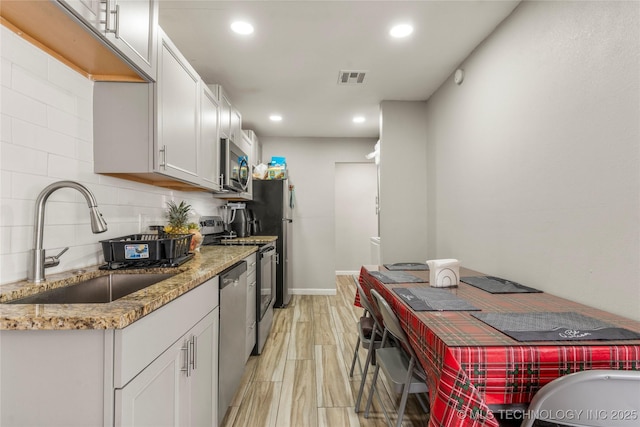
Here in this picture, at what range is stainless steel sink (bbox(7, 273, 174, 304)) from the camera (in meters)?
1.26

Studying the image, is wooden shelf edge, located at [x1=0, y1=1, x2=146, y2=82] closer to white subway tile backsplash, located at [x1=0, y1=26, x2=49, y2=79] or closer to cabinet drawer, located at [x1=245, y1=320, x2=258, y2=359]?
white subway tile backsplash, located at [x1=0, y1=26, x2=49, y2=79]

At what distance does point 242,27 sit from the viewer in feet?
7.07

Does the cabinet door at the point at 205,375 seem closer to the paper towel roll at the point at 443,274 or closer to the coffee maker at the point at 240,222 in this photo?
the paper towel roll at the point at 443,274

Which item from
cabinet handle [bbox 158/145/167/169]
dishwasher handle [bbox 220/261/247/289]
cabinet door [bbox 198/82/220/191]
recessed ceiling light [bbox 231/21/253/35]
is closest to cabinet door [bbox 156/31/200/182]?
cabinet handle [bbox 158/145/167/169]

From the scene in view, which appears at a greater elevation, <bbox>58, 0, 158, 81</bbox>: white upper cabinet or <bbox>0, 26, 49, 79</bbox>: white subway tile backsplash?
<bbox>58, 0, 158, 81</bbox>: white upper cabinet

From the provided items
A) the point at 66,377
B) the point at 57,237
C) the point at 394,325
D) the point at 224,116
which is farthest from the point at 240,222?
the point at 66,377

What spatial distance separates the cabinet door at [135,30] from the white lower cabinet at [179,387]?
125 centimetres

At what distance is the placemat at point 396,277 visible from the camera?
1925mm

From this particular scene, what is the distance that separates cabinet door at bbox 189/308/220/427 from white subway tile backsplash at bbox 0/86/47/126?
1.08 meters

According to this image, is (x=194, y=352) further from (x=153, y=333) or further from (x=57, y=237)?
(x=57, y=237)

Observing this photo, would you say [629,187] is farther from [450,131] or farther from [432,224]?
[432,224]

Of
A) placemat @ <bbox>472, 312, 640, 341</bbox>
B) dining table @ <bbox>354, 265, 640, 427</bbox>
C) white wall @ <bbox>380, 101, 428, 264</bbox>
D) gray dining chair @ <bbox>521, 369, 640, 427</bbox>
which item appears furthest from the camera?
white wall @ <bbox>380, 101, 428, 264</bbox>

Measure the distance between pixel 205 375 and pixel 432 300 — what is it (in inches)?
44.9

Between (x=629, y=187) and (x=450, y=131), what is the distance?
179 cm
